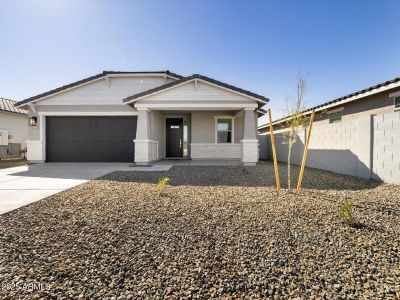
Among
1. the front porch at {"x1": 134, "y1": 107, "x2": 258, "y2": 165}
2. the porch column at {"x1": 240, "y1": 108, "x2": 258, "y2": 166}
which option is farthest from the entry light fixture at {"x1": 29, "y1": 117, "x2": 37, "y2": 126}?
the porch column at {"x1": 240, "y1": 108, "x2": 258, "y2": 166}

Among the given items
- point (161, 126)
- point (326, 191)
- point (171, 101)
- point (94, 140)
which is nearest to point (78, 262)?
point (326, 191)

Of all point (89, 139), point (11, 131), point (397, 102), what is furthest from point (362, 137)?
point (11, 131)

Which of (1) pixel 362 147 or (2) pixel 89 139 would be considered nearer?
(1) pixel 362 147

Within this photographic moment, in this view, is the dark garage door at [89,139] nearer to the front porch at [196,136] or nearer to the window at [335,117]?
the front porch at [196,136]

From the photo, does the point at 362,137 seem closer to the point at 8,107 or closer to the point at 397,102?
the point at 397,102

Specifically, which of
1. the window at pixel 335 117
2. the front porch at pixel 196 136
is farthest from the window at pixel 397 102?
the front porch at pixel 196 136

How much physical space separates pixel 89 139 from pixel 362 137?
13.0m

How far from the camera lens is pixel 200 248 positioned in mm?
2555

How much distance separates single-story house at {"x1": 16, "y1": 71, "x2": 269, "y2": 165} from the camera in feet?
33.8

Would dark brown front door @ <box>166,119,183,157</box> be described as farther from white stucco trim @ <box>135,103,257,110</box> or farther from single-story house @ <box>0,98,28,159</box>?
single-story house @ <box>0,98,28,159</box>

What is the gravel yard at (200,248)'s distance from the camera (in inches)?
74.5

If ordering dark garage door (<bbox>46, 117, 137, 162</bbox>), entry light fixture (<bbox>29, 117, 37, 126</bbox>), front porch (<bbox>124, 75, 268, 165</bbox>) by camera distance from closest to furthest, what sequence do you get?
front porch (<bbox>124, 75, 268, 165</bbox>) < entry light fixture (<bbox>29, 117, 37, 126</bbox>) < dark garage door (<bbox>46, 117, 137, 162</bbox>)

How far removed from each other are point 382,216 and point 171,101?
29.6 ft

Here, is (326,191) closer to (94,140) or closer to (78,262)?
(78,262)
